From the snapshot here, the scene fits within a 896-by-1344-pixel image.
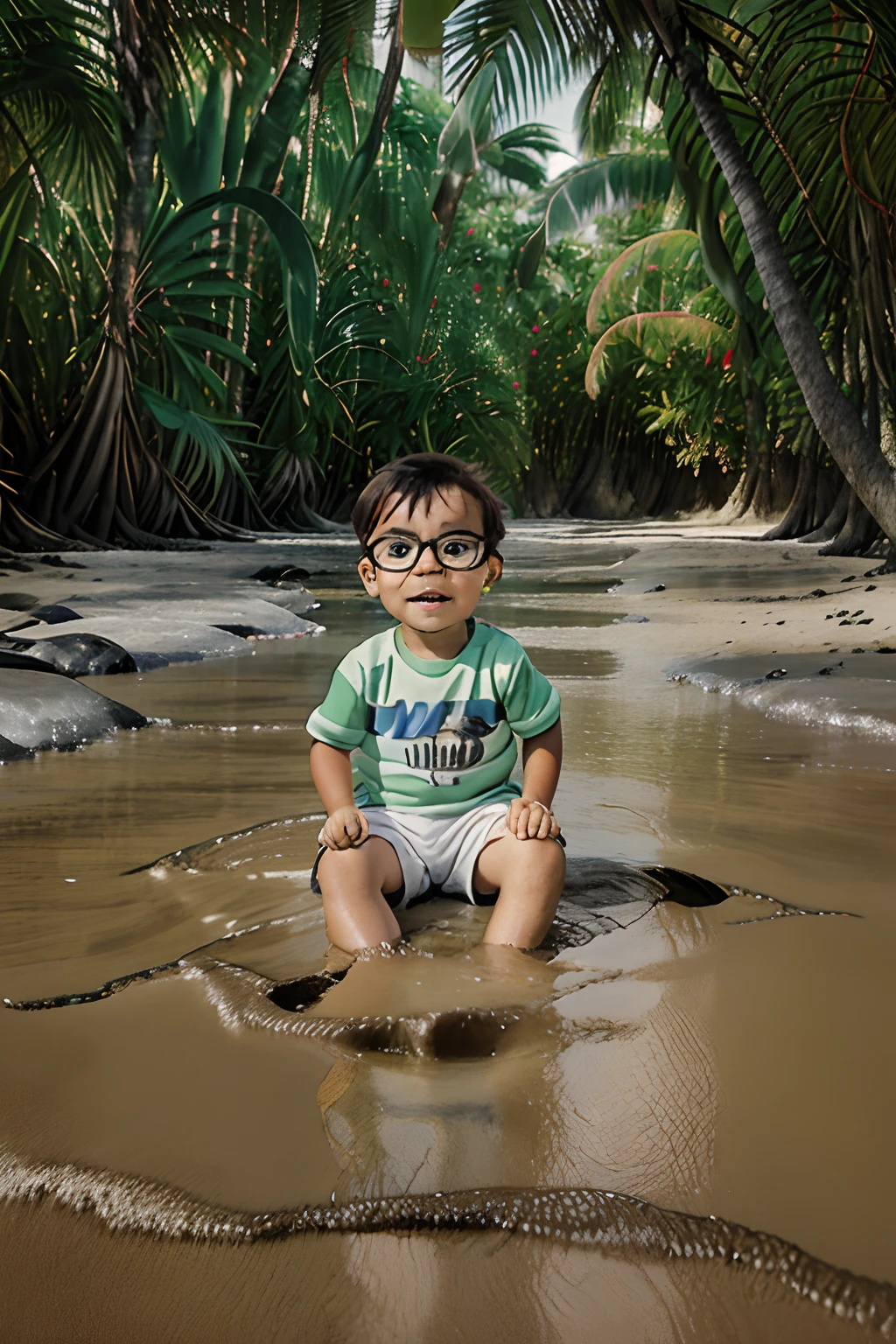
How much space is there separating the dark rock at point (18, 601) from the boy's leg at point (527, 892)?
4.98 meters

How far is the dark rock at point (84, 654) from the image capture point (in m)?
4.34

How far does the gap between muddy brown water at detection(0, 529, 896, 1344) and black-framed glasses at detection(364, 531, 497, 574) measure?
52 cm

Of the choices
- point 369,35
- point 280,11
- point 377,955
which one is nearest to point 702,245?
point 280,11

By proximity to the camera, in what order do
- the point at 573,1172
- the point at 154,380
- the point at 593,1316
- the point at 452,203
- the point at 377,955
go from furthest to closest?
1. the point at 452,203
2. the point at 154,380
3. the point at 377,955
4. the point at 573,1172
5. the point at 593,1316

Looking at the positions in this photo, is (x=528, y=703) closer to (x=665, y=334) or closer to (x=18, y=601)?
(x=18, y=601)

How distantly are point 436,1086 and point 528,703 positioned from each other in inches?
30.0

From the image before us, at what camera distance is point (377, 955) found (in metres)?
1.60

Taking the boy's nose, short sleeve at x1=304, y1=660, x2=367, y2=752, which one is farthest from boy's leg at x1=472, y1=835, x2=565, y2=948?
the boy's nose

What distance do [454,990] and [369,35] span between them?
15.4 meters

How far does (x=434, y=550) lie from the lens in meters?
1.82

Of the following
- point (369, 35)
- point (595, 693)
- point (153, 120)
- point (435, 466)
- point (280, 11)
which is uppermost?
point (369, 35)

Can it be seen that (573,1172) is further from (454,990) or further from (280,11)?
(280,11)

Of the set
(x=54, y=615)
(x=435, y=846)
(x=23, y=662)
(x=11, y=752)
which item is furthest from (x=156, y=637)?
(x=435, y=846)

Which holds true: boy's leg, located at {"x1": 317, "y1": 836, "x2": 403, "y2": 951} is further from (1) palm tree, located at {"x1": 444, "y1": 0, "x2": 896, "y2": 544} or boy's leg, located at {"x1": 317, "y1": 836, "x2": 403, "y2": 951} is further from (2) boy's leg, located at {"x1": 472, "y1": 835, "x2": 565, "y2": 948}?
(1) palm tree, located at {"x1": 444, "y1": 0, "x2": 896, "y2": 544}
